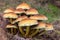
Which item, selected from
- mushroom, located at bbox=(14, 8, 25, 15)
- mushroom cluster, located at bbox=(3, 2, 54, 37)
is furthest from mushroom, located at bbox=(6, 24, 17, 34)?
mushroom, located at bbox=(14, 8, 25, 15)

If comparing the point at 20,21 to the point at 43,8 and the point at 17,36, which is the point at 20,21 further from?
the point at 43,8

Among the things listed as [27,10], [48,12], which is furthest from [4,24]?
[48,12]

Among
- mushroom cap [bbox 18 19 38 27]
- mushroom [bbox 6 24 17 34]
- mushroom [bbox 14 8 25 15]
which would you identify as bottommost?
mushroom [bbox 6 24 17 34]

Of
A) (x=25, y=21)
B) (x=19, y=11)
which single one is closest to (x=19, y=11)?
(x=19, y=11)

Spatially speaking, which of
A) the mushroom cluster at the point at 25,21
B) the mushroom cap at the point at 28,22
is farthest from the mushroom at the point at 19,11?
the mushroom cap at the point at 28,22

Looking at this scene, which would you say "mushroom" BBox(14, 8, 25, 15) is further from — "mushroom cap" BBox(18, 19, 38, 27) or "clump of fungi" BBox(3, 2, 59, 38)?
"mushroom cap" BBox(18, 19, 38, 27)

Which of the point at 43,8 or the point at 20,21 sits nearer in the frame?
the point at 20,21

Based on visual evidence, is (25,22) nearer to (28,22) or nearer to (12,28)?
(28,22)
